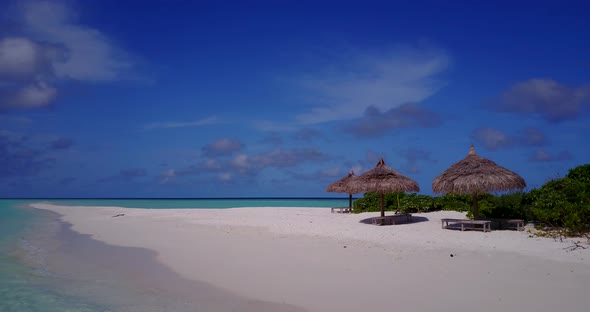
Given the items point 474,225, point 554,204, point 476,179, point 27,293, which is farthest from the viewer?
point 474,225

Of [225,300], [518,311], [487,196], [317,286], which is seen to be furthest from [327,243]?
[487,196]

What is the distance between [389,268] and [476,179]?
6.07 meters

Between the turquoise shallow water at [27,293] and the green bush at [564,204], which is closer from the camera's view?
the turquoise shallow water at [27,293]

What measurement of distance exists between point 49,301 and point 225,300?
113 inches

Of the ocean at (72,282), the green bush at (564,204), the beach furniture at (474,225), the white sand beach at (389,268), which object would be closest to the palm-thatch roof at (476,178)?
the green bush at (564,204)

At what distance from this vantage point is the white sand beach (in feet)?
19.1

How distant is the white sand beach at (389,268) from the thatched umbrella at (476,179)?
1.28 metres

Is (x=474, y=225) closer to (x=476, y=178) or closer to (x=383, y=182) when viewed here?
(x=476, y=178)

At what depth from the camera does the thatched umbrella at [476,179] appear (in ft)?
40.4

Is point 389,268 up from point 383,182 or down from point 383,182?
down

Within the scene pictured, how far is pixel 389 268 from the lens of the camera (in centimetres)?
775

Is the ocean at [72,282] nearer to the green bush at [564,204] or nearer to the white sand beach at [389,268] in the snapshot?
the white sand beach at [389,268]

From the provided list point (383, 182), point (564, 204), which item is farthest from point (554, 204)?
point (383, 182)

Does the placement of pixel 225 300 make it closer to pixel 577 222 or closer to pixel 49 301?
pixel 49 301
